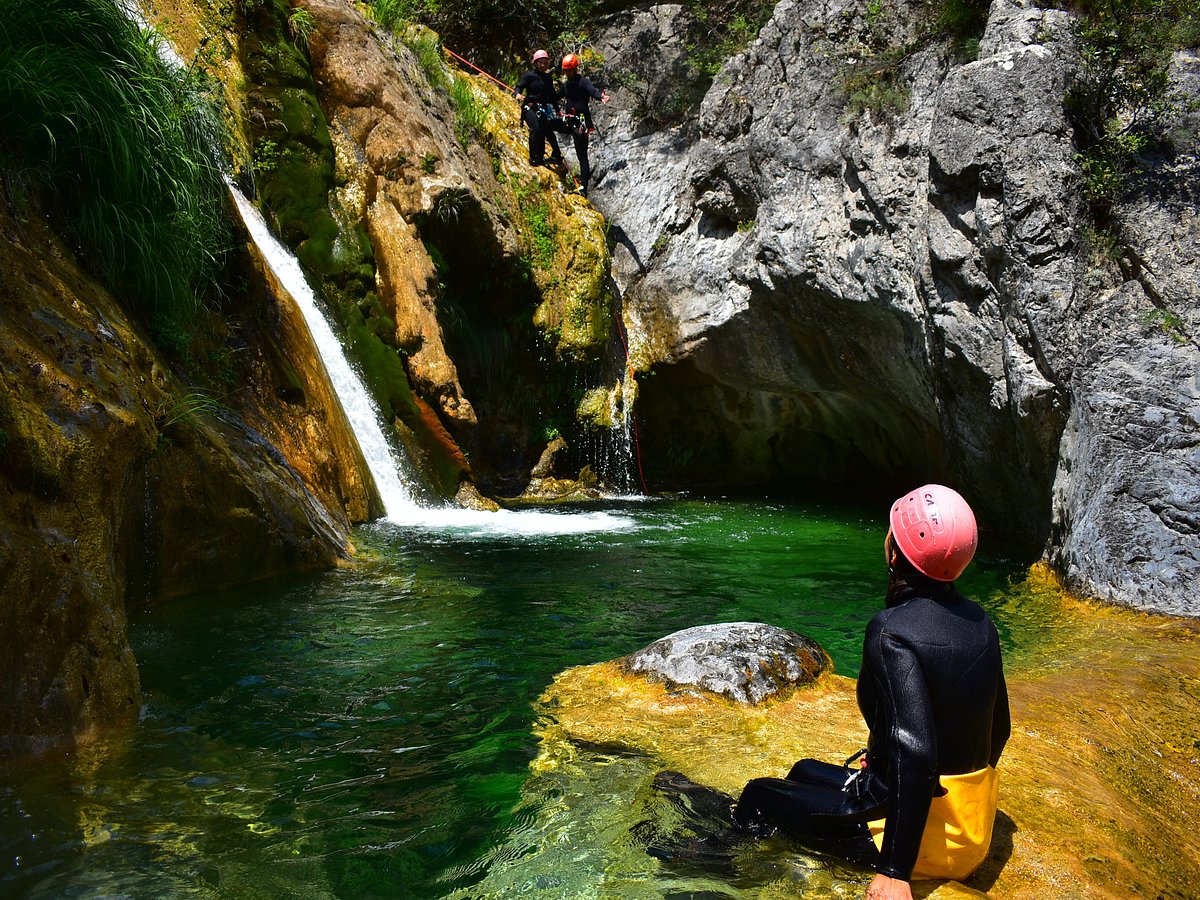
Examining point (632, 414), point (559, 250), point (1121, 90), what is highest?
point (559, 250)

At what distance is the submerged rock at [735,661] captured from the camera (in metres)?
4.13

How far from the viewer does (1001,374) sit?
8031mm

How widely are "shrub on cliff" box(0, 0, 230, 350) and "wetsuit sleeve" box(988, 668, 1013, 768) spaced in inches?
185

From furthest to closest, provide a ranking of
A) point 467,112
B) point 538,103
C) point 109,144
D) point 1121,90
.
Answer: point 467,112, point 538,103, point 1121,90, point 109,144

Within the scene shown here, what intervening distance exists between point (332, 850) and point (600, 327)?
429 inches

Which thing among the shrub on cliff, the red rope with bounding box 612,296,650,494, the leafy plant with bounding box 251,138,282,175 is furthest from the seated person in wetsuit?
the red rope with bounding box 612,296,650,494

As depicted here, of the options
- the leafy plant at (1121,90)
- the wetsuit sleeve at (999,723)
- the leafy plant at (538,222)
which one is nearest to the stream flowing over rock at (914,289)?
the leafy plant at (1121,90)

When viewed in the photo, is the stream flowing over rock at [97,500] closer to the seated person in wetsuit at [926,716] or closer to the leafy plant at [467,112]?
A: the seated person in wetsuit at [926,716]

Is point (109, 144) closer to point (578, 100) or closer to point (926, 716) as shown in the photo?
point (926, 716)

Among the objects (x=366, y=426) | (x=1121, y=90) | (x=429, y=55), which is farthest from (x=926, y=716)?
(x=429, y=55)

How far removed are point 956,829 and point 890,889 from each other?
29cm

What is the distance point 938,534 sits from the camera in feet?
7.76

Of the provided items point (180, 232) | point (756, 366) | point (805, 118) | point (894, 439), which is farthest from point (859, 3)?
point (180, 232)

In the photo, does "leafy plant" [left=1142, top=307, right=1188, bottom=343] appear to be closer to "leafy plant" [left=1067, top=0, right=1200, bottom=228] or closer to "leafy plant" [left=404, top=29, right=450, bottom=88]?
"leafy plant" [left=1067, top=0, right=1200, bottom=228]
